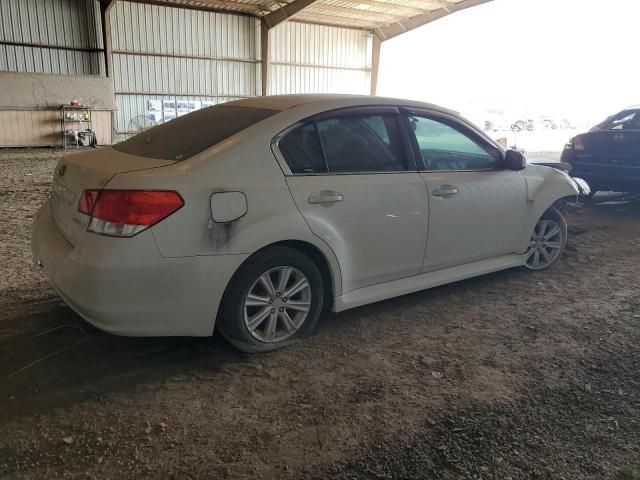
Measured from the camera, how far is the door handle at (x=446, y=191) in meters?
3.79

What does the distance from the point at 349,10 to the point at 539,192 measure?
19346 millimetres

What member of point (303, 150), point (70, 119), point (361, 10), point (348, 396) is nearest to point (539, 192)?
point (303, 150)

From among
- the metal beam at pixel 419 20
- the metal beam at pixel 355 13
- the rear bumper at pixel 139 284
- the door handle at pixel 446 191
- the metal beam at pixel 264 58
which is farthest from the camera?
the metal beam at pixel 264 58

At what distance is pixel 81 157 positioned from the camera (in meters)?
3.35

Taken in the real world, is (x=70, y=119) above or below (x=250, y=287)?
above

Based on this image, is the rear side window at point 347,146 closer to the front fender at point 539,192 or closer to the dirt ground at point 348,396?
the dirt ground at point 348,396

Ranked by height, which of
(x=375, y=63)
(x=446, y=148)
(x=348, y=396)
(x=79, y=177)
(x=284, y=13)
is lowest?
(x=348, y=396)

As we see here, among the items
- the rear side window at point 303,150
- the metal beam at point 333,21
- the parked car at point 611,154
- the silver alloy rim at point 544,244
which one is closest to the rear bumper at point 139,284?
the rear side window at point 303,150

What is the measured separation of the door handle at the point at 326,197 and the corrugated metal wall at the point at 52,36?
58.1 feet

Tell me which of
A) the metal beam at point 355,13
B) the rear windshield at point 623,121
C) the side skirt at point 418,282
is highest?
the metal beam at point 355,13

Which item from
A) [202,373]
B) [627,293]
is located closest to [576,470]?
[202,373]

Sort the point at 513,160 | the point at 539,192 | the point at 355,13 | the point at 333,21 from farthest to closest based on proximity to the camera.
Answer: the point at 333,21
the point at 355,13
the point at 539,192
the point at 513,160

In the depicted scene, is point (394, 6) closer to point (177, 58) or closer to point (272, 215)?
point (177, 58)

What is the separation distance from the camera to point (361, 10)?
21859mm
